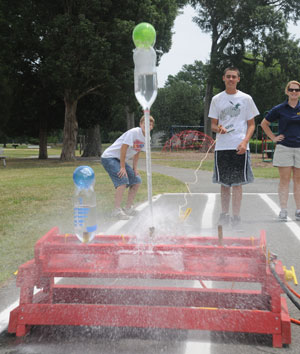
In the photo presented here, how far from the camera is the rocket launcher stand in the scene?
2.74 metres

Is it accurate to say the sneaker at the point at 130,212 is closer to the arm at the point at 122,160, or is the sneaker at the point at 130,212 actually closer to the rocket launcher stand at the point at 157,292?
the arm at the point at 122,160

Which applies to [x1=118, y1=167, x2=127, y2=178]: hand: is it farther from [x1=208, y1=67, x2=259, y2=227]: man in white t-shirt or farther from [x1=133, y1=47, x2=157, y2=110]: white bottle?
[x1=133, y1=47, x2=157, y2=110]: white bottle

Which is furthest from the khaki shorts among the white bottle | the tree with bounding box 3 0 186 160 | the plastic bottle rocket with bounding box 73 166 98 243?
the tree with bounding box 3 0 186 160

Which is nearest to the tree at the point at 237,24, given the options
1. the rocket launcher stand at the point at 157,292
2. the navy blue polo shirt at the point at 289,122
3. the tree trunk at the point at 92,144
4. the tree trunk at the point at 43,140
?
the tree trunk at the point at 92,144

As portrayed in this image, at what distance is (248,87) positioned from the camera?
1471 inches

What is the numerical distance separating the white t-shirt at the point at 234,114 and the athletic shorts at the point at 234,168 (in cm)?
12

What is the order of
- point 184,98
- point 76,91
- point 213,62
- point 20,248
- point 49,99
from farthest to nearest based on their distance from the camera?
point 184,98, point 213,62, point 49,99, point 76,91, point 20,248

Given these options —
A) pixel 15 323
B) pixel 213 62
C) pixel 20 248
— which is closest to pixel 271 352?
pixel 15 323

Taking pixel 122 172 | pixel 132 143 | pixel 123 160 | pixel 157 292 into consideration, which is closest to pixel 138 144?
pixel 132 143

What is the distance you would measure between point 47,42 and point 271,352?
23.3 metres

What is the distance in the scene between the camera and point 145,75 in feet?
10.6

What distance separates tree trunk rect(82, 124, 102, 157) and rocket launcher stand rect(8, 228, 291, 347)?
32.1 m

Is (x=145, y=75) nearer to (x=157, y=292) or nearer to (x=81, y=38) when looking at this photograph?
(x=157, y=292)

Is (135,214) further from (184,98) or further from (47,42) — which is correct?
(184,98)
